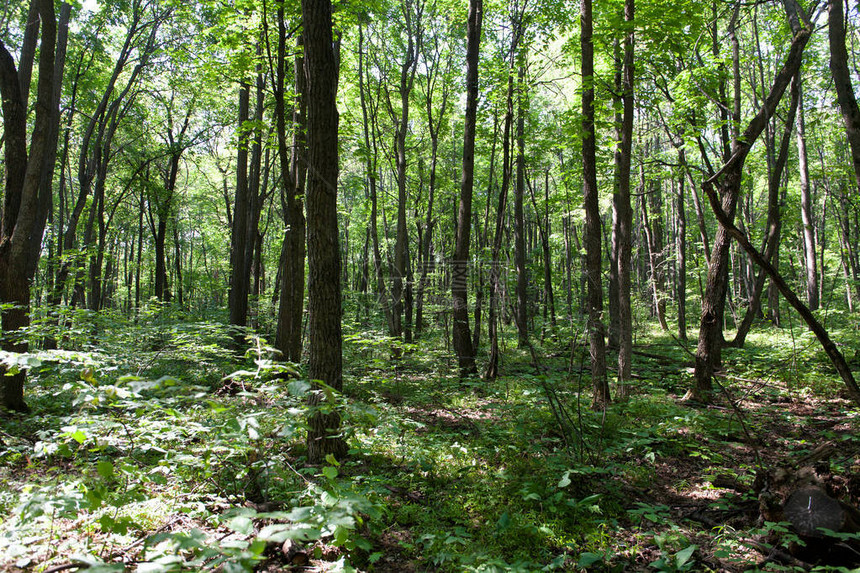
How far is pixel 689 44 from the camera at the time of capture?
8781 mm

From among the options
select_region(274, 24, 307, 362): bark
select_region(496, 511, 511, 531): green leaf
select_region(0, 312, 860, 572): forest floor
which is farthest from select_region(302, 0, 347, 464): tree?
select_region(274, 24, 307, 362): bark

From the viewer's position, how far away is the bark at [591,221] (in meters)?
6.23

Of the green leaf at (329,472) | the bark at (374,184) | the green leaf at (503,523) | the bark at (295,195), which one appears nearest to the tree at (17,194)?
the bark at (295,195)

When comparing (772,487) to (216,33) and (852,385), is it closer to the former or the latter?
(852,385)

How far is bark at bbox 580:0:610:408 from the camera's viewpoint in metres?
6.23

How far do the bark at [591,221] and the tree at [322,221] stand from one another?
3716 millimetres

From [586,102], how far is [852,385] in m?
4.90

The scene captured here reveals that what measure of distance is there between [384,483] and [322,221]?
267 cm

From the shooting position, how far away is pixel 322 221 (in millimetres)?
4375

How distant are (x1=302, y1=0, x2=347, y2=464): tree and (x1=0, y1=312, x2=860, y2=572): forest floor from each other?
40cm

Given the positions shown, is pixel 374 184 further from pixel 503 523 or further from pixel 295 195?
pixel 503 523

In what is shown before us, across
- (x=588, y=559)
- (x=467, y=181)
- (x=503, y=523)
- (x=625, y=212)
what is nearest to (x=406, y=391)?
(x=467, y=181)

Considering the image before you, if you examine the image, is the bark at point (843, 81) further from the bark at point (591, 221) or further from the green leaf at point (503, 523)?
the green leaf at point (503, 523)

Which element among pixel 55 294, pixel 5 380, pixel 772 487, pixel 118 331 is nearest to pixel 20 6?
pixel 55 294
